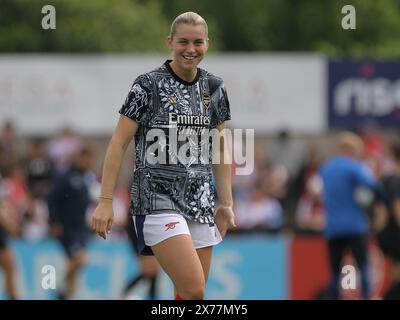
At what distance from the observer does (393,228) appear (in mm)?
15617

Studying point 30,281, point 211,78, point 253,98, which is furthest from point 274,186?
point 211,78

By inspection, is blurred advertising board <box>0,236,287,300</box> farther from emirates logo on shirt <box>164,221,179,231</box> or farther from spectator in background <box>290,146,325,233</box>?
emirates logo on shirt <box>164,221,179,231</box>

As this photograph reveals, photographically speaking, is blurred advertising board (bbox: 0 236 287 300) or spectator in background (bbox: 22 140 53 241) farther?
spectator in background (bbox: 22 140 53 241)

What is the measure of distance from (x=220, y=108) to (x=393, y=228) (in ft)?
25.1

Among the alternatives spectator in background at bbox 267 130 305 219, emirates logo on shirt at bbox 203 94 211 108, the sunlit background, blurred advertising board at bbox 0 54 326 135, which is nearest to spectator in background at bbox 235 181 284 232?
the sunlit background

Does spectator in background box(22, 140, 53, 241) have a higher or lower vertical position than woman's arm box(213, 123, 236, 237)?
lower

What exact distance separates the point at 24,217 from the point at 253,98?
5.26 meters

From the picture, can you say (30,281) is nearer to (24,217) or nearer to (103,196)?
(24,217)

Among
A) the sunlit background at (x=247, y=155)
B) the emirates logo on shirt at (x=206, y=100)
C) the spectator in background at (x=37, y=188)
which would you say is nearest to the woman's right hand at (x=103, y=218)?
the emirates logo on shirt at (x=206, y=100)

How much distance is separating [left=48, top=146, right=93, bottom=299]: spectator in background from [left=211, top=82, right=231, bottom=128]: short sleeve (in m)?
8.09

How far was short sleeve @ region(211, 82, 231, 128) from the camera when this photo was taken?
8.33 meters

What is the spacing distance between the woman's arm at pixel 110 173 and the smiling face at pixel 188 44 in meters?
0.50

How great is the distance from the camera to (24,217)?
62.5 feet

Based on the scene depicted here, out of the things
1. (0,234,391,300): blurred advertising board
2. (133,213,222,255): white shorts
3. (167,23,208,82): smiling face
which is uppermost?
(167,23,208,82): smiling face
